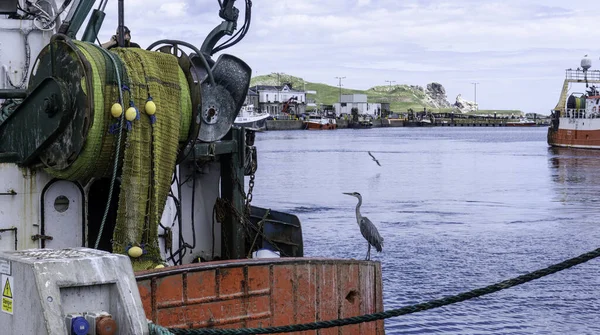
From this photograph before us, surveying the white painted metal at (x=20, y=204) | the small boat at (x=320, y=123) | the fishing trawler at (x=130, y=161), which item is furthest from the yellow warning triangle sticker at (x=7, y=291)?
the small boat at (x=320, y=123)

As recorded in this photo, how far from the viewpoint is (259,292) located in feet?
30.3

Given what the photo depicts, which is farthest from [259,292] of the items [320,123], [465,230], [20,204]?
[320,123]

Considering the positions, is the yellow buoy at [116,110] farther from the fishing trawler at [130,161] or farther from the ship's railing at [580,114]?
the ship's railing at [580,114]

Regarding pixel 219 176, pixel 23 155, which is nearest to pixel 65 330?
pixel 23 155

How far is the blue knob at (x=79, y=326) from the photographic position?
5254 millimetres

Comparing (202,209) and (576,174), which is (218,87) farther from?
(576,174)

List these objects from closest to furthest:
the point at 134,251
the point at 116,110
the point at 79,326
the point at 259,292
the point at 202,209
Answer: the point at 79,326, the point at 116,110, the point at 134,251, the point at 259,292, the point at 202,209

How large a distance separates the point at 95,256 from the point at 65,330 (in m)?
0.52

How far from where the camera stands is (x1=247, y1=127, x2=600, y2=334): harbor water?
1966 cm

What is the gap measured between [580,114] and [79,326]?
87430 mm

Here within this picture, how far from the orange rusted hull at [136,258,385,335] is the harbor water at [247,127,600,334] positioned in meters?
7.76

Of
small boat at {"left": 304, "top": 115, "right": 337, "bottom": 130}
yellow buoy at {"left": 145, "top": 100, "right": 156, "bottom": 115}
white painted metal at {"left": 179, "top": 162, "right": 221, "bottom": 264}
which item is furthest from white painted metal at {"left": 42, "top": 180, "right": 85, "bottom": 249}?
small boat at {"left": 304, "top": 115, "right": 337, "bottom": 130}

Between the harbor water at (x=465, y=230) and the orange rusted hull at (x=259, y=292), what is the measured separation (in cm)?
776

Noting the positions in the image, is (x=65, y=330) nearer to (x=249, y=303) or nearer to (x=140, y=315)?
(x=140, y=315)
